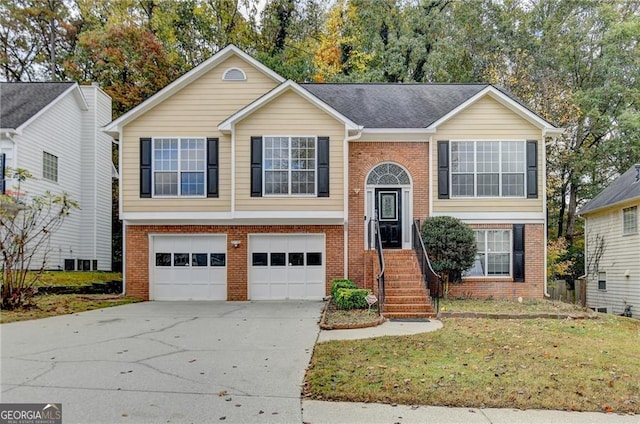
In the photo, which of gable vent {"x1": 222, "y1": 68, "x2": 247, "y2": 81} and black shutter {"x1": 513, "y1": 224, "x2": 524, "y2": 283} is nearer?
black shutter {"x1": 513, "y1": 224, "x2": 524, "y2": 283}

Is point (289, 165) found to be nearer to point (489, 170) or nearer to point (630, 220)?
point (489, 170)

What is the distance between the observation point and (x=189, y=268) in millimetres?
15070

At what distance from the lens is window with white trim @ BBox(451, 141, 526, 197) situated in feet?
49.3

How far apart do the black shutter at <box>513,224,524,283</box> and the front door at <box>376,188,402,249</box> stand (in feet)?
11.8

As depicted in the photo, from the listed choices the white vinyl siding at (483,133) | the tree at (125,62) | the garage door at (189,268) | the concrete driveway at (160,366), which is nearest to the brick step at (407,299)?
the concrete driveway at (160,366)

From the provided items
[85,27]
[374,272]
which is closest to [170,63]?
[85,27]

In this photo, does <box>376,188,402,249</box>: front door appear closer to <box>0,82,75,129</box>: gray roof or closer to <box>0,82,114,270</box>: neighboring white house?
<box>0,82,114,270</box>: neighboring white house

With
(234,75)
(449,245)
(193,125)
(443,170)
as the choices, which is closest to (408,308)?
(449,245)

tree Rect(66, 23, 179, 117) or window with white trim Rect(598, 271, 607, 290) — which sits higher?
tree Rect(66, 23, 179, 117)

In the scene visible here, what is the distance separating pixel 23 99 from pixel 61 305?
395 inches

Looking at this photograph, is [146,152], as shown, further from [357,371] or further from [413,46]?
[413,46]

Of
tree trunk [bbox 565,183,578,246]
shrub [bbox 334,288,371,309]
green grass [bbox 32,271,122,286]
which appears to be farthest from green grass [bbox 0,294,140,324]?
tree trunk [bbox 565,183,578,246]

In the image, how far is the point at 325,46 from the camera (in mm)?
27078

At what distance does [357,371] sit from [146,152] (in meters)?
11.1
